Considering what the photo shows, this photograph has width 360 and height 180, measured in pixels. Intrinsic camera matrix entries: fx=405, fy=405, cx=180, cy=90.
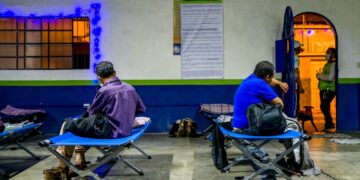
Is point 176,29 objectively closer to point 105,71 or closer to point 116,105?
point 105,71

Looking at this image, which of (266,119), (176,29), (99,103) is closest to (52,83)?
(176,29)

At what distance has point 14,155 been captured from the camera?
245 inches

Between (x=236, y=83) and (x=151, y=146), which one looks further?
(x=236, y=83)

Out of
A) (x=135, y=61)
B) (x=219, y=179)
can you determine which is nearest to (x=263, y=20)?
(x=135, y=61)

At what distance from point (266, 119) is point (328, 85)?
505 centimetres

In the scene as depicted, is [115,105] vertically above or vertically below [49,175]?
above

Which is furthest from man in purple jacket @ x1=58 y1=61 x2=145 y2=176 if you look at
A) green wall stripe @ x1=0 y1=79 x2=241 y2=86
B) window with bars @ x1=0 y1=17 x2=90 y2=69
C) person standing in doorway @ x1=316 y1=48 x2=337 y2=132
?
person standing in doorway @ x1=316 y1=48 x2=337 y2=132

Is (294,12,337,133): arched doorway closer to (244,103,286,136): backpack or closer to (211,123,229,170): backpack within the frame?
(211,123,229,170): backpack

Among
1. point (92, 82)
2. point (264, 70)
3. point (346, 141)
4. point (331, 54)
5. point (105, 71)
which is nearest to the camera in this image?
point (105, 71)

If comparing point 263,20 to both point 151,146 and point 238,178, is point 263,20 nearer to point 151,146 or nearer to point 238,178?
point 151,146

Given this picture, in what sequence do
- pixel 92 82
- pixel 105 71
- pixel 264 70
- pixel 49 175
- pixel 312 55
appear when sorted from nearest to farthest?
pixel 49 175, pixel 105 71, pixel 264 70, pixel 92 82, pixel 312 55

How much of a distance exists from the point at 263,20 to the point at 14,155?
5.53 m

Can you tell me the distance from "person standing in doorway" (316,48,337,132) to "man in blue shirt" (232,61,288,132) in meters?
4.31

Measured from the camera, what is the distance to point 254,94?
455 cm
